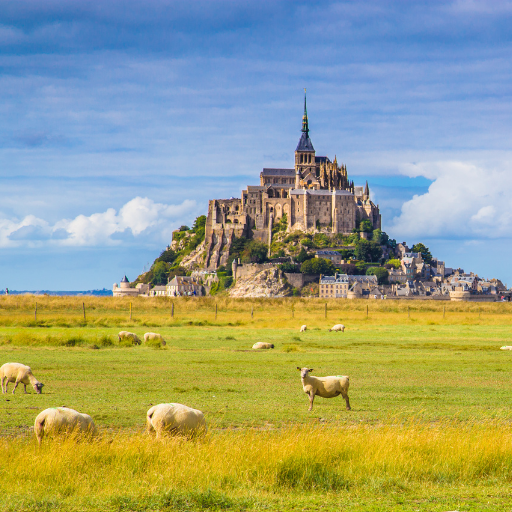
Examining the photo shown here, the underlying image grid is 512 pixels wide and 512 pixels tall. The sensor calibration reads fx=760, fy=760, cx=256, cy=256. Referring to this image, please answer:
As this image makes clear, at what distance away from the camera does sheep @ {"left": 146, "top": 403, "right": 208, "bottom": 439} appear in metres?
11.8

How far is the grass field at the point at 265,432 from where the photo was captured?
10172mm

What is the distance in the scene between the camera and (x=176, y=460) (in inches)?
422

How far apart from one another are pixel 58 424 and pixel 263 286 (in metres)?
156

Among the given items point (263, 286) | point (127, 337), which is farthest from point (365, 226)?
point (127, 337)

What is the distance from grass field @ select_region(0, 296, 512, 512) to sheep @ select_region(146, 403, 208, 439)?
28 cm

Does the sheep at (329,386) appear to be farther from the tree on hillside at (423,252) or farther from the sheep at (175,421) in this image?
the tree on hillside at (423,252)

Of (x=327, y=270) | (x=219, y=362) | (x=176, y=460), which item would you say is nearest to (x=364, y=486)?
(x=176, y=460)

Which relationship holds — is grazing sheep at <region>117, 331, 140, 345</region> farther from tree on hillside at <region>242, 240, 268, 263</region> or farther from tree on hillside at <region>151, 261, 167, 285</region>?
tree on hillside at <region>151, 261, 167, 285</region>

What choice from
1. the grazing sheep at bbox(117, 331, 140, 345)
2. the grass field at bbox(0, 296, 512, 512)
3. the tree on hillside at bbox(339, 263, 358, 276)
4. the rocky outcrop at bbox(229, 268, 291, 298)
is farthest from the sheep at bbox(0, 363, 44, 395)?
the tree on hillside at bbox(339, 263, 358, 276)

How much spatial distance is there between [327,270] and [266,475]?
158372mm

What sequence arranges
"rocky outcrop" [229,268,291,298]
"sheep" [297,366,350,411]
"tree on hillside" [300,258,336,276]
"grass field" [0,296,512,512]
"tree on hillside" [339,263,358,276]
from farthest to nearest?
"tree on hillside" [339,263,358,276]
"tree on hillside" [300,258,336,276]
"rocky outcrop" [229,268,291,298]
"sheep" [297,366,350,411]
"grass field" [0,296,512,512]

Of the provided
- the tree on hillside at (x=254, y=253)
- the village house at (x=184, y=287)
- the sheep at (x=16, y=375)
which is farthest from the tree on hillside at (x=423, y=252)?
the sheep at (x=16, y=375)

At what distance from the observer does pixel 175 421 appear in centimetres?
1192

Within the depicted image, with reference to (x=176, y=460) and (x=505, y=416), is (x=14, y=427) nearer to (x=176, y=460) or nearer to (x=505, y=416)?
(x=176, y=460)
